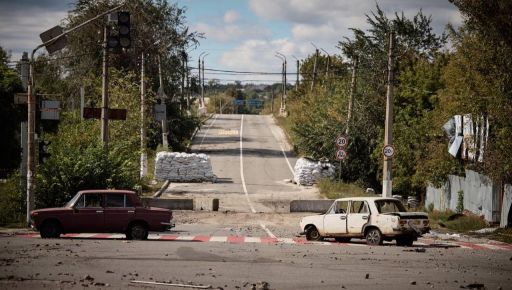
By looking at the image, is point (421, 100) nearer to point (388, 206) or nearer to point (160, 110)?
point (160, 110)

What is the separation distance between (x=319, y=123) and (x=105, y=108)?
25.6 m

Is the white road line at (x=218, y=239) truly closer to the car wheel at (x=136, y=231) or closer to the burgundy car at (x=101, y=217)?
the burgundy car at (x=101, y=217)

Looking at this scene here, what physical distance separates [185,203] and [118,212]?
50.1ft

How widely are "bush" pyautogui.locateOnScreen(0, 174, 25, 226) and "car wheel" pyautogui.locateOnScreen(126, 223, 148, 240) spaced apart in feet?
31.0

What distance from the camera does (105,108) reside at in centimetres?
3666

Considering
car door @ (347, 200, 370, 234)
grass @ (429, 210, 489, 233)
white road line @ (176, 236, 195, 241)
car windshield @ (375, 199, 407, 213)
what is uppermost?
car windshield @ (375, 199, 407, 213)

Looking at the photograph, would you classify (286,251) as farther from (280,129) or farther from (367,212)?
(280,129)

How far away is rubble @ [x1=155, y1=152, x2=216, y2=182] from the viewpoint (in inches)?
2124

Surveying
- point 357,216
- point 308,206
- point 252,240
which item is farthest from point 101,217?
point 308,206

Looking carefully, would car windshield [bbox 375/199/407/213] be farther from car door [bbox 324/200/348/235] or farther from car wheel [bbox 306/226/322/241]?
car wheel [bbox 306/226/322/241]

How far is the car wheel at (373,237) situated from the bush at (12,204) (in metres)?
15.2

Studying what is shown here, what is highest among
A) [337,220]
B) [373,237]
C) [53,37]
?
[53,37]

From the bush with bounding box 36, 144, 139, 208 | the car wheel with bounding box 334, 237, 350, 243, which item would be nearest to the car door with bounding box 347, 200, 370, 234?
the car wheel with bounding box 334, 237, 350, 243

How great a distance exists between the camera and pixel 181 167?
54.1 metres
